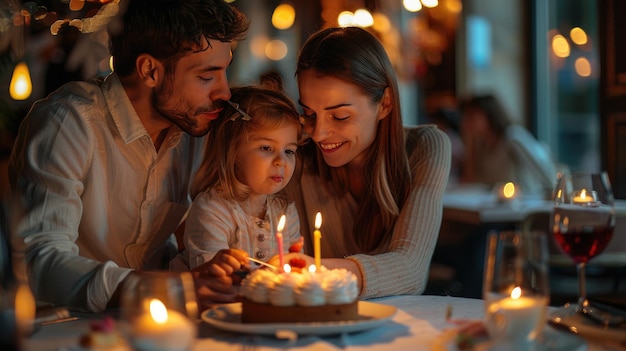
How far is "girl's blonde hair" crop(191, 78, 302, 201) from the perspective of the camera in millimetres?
2549

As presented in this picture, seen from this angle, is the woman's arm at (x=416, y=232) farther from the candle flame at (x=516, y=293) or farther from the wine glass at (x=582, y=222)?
the candle flame at (x=516, y=293)

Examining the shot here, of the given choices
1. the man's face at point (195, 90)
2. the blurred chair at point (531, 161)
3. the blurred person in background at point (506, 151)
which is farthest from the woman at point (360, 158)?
the blurred chair at point (531, 161)

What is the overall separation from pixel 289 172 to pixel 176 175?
1.33 feet

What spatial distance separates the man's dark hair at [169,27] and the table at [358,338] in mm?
996

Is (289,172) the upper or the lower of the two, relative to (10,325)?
upper

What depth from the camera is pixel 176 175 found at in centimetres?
267

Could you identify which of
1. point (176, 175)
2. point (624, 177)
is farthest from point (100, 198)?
point (624, 177)

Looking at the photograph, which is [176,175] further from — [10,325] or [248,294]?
[10,325]

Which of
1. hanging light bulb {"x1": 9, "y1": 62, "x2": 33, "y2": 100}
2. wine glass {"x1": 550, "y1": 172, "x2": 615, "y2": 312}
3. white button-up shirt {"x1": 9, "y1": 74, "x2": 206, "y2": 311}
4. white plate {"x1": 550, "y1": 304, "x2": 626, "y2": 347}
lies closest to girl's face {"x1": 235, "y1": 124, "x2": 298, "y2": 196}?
white button-up shirt {"x1": 9, "y1": 74, "x2": 206, "y2": 311}

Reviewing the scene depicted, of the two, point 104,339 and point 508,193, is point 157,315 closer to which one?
point 104,339

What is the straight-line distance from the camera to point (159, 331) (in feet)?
3.93

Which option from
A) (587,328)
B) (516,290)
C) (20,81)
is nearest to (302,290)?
(516,290)

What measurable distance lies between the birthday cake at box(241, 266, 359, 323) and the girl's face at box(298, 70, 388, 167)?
97cm

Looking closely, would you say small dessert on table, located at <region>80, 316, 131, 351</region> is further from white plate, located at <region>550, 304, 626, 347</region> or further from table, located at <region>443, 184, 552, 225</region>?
table, located at <region>443, 184, 552, 225</region>
